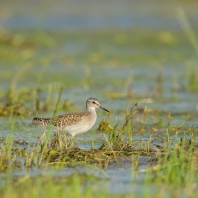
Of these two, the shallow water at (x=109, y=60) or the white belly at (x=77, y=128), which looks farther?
the shallow water at (x=109, y=60)

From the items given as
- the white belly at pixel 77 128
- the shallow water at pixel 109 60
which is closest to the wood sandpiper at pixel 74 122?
the white belly at pixel 77 128

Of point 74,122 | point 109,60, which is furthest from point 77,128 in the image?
point 109,60

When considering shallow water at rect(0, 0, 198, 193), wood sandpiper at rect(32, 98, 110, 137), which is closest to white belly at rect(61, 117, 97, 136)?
wood sandpiper at rect(32, 98, 110, 137)

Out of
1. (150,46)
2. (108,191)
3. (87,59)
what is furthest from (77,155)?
(150,46)

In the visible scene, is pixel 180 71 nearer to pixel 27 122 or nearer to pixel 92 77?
pixel 92 77

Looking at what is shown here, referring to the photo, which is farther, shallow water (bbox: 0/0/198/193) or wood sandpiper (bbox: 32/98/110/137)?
shallow water (bbox: 0/0/198/193)

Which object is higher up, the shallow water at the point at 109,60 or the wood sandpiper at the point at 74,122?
the shallow water at the point at 109,60

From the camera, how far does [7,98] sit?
38.4 ft

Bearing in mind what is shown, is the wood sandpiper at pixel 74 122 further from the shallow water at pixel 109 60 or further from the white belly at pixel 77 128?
the shallow water at pixel 109 60

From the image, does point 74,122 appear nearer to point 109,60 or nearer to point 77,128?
point 77,128

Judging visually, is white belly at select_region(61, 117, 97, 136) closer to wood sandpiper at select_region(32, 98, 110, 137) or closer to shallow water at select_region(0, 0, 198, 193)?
wood sandpiper at select_region(32, 98, 110, 137)

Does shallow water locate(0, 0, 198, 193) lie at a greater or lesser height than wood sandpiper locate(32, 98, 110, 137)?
greater

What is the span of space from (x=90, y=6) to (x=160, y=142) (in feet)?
63.6

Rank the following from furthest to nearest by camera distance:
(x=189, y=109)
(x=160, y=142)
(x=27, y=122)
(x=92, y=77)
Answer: (x=92, y=77) → (x=189, y=109) → (x=27, y=122) → (x=160, y=142)
